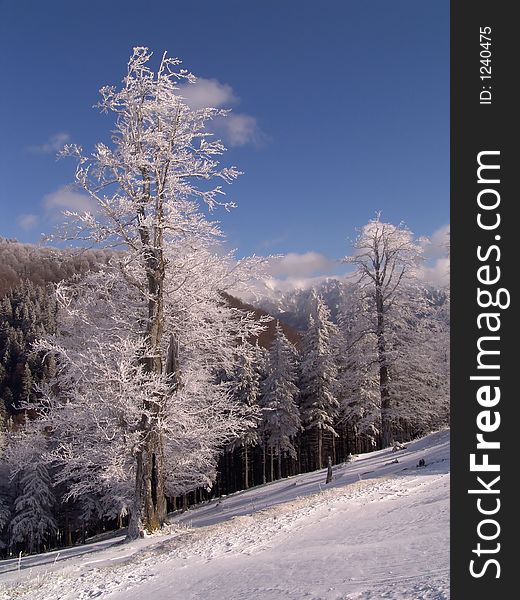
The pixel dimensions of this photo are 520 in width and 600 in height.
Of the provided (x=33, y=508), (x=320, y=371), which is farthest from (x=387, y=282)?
(x=33, y=508)

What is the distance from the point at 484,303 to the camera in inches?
199

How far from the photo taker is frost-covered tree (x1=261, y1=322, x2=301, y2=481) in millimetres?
43375

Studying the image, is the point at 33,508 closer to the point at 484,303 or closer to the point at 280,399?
the point at 280,399

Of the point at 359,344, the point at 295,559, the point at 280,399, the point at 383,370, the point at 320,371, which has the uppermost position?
the point at 359,344

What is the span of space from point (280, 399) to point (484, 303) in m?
39.3

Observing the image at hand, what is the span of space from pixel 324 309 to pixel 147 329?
32.4 metres

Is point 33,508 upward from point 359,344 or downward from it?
downward

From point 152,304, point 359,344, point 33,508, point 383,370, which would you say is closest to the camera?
point 152,304

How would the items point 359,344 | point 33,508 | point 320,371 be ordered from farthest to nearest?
point 33,508, point 320,371, point 359,344

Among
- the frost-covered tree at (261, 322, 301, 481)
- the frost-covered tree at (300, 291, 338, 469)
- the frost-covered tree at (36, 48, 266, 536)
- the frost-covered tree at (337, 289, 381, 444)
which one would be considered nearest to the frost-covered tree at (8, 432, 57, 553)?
the frost-covered tree at (261, 322, 301, 481)

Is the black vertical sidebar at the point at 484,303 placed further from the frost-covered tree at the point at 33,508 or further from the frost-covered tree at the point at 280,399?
the frost-covered tree at the point at 33,508

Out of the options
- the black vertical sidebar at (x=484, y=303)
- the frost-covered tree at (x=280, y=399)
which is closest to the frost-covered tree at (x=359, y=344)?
the frost-covered tree at (x=280, y=399)

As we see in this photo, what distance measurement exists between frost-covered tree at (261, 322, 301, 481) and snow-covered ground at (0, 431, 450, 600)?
1160 inches

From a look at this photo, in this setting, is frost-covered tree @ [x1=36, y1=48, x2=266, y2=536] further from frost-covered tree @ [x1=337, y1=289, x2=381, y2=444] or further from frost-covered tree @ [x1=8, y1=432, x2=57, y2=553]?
frost-covered tree @ [x1=8, y1=432, x2=57, y2=553]
